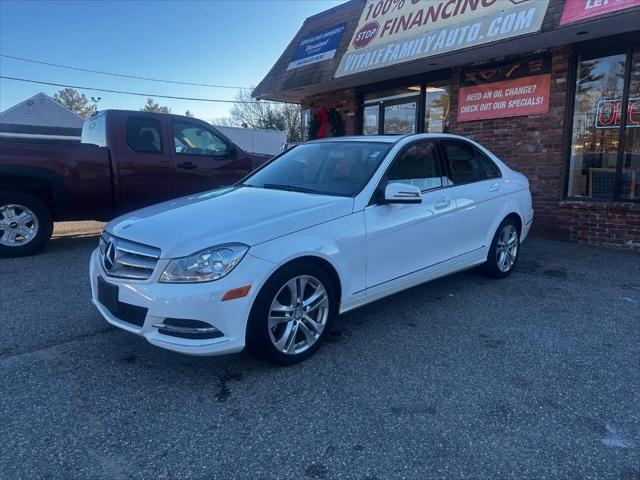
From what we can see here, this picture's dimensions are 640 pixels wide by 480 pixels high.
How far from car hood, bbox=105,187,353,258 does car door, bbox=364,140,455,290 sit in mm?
357

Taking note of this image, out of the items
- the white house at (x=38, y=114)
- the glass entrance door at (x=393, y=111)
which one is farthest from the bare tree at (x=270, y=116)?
the glass entrance door at (x=393, y=111)

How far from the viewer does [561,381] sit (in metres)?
3.22

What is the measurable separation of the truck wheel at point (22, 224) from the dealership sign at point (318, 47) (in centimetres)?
699

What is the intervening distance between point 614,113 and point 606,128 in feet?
0.78

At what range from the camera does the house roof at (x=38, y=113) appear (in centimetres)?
2917

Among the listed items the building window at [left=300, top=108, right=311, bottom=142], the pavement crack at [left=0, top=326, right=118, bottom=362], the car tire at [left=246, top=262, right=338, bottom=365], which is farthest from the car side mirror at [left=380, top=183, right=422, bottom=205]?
the building window at [left=300, top=108, right=311, bottom=142]

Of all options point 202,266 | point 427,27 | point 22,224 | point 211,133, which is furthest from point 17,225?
point 427,27

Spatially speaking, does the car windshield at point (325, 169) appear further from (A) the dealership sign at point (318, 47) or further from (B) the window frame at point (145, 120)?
(A) the dealership sign at point (318, 47)

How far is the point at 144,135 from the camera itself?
289 inches

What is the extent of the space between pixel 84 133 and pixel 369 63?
536 cm

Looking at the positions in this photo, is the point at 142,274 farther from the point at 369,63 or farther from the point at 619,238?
the point at 369,63

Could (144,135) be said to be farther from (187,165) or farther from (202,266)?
(202,266)

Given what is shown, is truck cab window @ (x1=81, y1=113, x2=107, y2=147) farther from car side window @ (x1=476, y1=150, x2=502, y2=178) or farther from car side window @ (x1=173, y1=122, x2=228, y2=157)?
car side window @ (x1=476, y1=150, x2=502, y2=178)

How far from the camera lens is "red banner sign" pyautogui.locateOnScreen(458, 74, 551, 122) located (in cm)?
811
